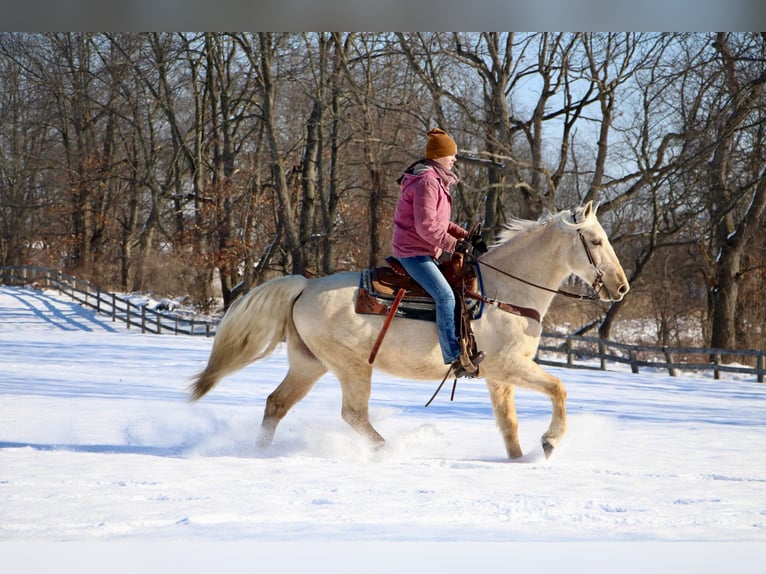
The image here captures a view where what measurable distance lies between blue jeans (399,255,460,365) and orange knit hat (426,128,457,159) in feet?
1.87

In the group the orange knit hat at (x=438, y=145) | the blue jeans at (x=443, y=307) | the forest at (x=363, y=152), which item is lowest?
the blue jeans at (x=443, y=307)

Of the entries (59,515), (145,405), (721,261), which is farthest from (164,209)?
(59,515)

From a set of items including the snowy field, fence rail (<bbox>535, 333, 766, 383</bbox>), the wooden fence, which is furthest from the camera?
the wooden fence

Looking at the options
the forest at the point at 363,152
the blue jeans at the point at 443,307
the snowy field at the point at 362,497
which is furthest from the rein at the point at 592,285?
the forest at the point at 363,152

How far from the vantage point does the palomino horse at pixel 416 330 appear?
4570 mm

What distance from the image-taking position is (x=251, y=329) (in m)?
4.73

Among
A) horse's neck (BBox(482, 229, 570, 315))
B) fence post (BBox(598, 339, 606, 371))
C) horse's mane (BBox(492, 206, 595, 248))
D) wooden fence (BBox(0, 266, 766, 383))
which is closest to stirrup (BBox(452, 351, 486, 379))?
horse's neck (BBox(482, 229, 570, 315))

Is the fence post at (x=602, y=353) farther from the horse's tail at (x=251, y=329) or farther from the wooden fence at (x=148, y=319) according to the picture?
the horse's tail at (x=251, y=329)

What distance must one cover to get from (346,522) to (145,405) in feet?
11.5

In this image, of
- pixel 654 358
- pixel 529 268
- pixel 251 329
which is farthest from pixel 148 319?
pixel 529 268

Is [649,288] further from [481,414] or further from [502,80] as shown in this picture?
[481,414]

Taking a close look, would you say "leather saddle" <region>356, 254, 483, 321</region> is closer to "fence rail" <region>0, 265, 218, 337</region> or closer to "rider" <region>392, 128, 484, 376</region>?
"rider" <region>392, 128, 484, 376</region>

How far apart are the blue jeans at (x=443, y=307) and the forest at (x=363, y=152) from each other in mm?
7164

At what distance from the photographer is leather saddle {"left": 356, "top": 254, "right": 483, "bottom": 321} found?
15.1ft
